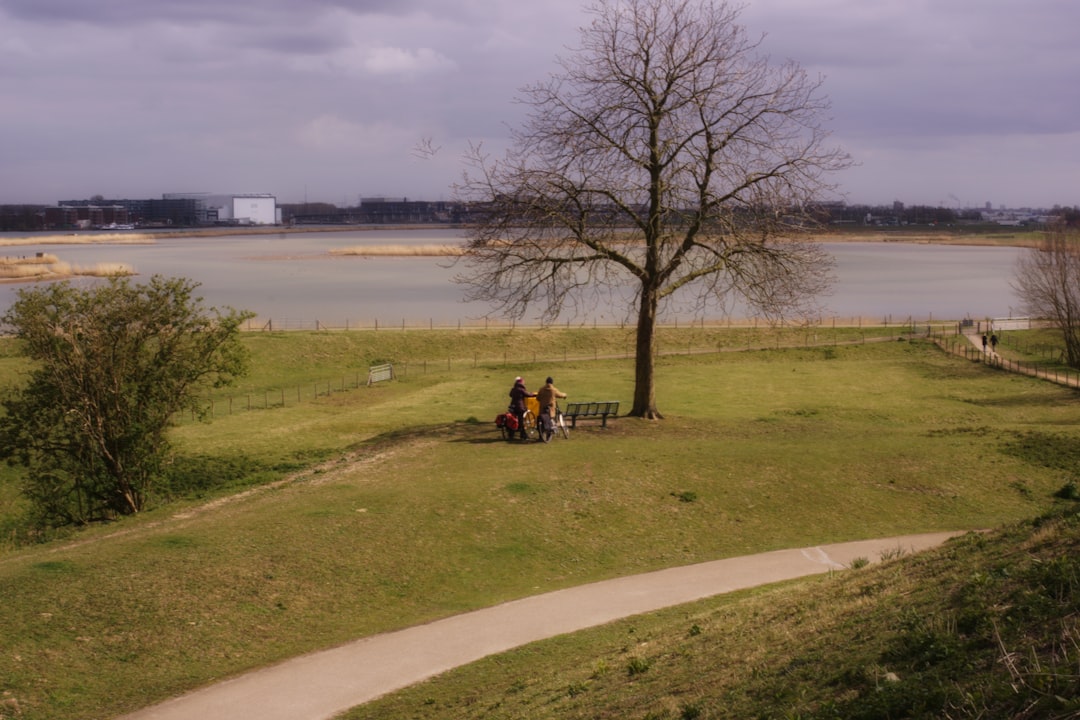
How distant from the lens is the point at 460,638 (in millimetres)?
13922

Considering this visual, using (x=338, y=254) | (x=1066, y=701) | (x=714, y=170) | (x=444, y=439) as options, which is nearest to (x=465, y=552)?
(x=444, y=439)

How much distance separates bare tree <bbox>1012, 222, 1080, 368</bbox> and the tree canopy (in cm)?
4948

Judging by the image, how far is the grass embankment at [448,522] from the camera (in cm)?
1291

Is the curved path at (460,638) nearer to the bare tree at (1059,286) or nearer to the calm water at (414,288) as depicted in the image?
the calm water at (414,288)

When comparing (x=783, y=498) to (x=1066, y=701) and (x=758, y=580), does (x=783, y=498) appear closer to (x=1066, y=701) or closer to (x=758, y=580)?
(x=758, y=580)

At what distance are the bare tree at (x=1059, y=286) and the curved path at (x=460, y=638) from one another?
45977 millimetres

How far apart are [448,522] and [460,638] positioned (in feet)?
15.7

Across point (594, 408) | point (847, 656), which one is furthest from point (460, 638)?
point (594, 408)

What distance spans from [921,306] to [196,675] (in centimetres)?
8559

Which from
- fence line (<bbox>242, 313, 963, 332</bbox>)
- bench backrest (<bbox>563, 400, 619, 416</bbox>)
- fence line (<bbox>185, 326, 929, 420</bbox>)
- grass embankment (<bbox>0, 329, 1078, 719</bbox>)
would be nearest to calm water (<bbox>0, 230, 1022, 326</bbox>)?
fence line (<bbox>242, 313, 963, 332</bbox>)

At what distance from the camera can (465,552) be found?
17.6 meters

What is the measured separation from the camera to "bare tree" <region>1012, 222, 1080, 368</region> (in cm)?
5784

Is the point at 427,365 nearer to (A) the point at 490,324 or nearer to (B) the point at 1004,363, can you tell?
(A) the point at 490,324

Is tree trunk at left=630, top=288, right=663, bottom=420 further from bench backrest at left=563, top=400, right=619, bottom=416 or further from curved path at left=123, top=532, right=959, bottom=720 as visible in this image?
curved path at left=123, top=532, right=959, bottom=720
